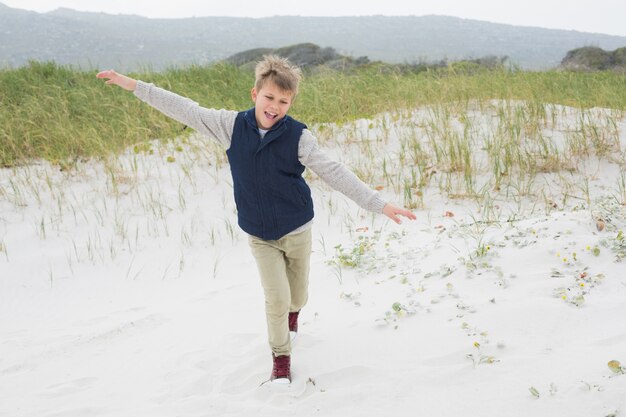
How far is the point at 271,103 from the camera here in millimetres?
2652

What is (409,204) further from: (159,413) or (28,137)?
(28,137)

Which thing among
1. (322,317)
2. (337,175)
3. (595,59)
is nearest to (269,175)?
(337,175)

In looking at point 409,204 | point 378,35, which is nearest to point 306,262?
point 409,204

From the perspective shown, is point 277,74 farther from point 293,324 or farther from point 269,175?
point 293,324

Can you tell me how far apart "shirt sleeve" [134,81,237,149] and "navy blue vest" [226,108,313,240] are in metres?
0.08

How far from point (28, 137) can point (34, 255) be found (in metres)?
2.29

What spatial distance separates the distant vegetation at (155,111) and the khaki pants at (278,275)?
4303 mm

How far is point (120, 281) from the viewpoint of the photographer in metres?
4.68

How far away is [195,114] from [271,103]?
476mm

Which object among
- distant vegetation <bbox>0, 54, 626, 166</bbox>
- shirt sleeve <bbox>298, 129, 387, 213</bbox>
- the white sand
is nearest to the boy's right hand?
shirt sleeve <bbox>298, 129, 387, 213</bbox>

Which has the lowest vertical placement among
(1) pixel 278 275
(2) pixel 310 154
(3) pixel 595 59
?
(1) pixel 278 275

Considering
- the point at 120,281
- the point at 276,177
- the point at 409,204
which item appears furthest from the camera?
the point at 409,204

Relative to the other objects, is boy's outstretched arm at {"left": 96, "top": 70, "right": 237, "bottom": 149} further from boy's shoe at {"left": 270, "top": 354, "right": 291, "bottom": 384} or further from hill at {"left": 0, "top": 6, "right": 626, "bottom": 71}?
hill at {"left": 0, "top": 6, "right": 626, "bottom": 71}

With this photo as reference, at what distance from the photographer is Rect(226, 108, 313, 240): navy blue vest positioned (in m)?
2.67
